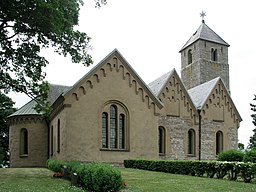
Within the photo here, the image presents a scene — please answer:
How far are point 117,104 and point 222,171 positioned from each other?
512 inches

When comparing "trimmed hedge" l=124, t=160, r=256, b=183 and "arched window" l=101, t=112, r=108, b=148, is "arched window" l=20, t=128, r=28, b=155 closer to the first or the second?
"arched window" l=101, t=112, r=108, b=148

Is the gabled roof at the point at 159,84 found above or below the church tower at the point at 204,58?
below

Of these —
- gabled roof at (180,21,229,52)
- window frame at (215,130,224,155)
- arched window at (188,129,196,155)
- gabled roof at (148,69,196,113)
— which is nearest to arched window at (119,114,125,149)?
gabled roof at (148,69,196,113)

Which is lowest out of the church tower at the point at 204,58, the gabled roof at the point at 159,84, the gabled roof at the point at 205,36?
the gabled roof at the point at 159,84

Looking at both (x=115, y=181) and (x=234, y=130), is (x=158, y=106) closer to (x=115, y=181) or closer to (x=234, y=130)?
(x=234, y=130)

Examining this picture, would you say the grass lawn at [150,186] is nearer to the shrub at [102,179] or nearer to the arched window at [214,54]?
the shrub at [102,179]

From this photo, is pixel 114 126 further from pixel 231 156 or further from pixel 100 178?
pixel 100 178

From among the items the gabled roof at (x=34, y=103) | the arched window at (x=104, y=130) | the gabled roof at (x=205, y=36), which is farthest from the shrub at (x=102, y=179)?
the gabled roof at (x=205, y=36)

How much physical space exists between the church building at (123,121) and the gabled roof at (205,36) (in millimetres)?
14617

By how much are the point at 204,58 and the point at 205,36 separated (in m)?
3.74

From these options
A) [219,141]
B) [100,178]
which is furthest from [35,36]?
[219,141]

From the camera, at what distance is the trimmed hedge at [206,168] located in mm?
20453

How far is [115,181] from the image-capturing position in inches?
656

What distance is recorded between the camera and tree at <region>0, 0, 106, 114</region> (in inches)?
819
